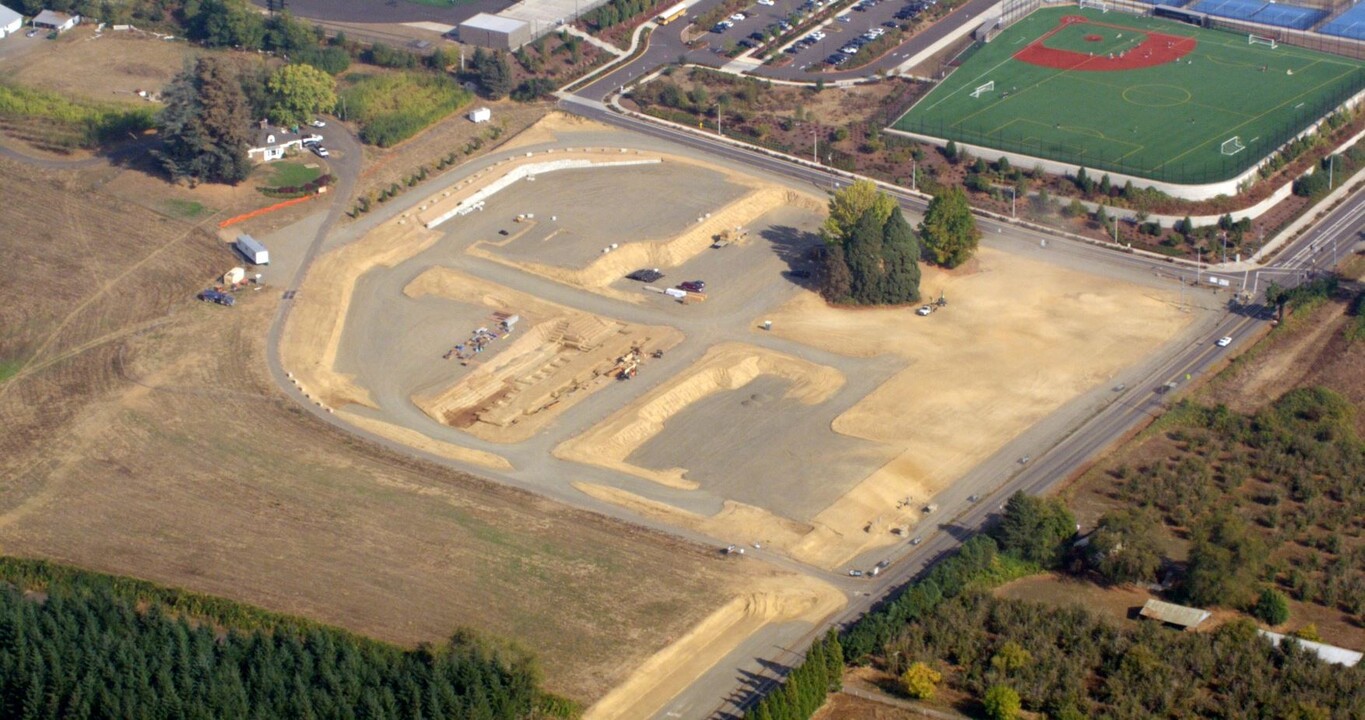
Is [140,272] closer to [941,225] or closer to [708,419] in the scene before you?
[708,419]

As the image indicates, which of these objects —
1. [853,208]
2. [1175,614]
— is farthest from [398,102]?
[1175,614]

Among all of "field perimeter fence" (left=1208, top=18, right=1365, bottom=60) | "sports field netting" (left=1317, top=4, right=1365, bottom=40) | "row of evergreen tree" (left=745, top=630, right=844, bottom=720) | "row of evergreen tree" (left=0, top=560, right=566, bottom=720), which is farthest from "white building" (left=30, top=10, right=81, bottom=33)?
"sports field netting" (left=1317, top=4, right=1365, bottom=40)

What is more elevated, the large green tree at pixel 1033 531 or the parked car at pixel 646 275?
the large green tree at pixel 1033 531

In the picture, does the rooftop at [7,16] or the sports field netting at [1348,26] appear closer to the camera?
the rooftop at [7,16]

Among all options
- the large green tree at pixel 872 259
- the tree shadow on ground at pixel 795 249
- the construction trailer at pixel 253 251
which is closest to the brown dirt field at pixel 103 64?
the construction trailer at pixel 253 251

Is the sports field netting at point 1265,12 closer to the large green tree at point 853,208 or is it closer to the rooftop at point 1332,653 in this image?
the large green tree at point 853,208

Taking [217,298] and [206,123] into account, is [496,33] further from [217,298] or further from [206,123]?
[217,298]

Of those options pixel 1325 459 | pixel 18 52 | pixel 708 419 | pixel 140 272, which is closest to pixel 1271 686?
pixel 1325 459

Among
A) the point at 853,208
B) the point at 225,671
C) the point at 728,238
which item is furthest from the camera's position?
the point at 728,238
